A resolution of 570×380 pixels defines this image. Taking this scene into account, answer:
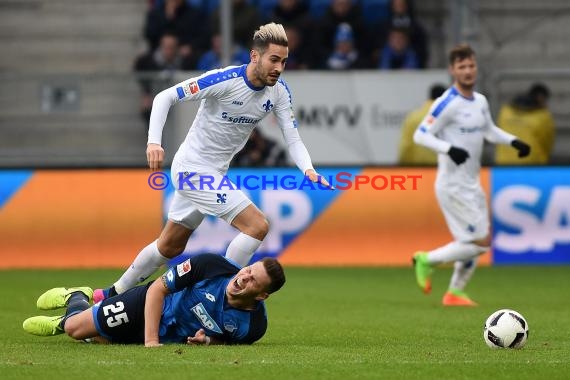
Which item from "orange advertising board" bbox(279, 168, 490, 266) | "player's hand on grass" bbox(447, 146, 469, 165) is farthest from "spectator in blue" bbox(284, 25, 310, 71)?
"player's hand on grass" bbox(447, 146, 469, 165)

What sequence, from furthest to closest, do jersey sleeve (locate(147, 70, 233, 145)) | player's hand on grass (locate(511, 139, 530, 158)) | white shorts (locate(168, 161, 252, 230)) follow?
player's hand on grass (locate(511, 139, 530, 158)) → white shorts (locate(168, 161, 252, 230)) → jersey sleeve (locate(147, 70, 233, 145))

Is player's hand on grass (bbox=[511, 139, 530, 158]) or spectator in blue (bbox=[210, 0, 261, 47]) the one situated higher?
spectator in blue (bbox=[210, 0, 261, 47])

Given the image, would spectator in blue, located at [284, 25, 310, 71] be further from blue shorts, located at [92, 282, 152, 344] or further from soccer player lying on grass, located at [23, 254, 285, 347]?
blue shorts, located at [92, 282, 152, 344]

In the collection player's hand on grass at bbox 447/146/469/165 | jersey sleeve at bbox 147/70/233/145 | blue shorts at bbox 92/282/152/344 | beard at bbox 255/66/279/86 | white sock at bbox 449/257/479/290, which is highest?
beard at bbox 255/66/279/86

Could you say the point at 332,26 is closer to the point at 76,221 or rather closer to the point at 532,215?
the point at 532,215

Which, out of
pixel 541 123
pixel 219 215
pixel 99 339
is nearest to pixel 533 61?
pixel 541 123

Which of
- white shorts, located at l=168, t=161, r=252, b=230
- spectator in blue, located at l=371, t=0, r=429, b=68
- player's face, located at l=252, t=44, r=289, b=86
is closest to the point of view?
player's face, located at l=252, t=44, r=289, b=86

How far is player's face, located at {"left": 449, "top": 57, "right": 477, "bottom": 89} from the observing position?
12.5m

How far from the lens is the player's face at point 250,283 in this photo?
812 cm

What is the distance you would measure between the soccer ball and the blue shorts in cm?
242

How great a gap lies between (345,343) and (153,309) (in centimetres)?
166

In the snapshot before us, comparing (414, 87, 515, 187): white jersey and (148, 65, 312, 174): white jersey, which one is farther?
(414, 87, 515, 187): white jersey

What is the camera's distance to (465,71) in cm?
1252

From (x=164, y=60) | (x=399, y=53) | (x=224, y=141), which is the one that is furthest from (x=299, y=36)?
(x=224, y=141)
